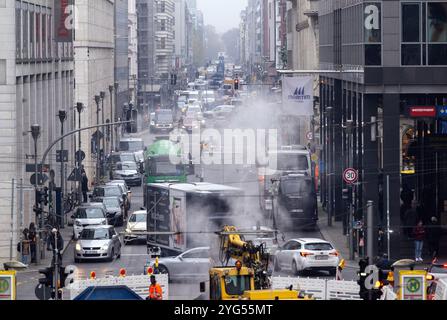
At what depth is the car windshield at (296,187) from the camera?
58.2 m

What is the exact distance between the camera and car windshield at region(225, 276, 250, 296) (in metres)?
31.3

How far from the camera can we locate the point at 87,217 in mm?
54969

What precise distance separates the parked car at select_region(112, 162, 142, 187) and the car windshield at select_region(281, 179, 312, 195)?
23326 mm

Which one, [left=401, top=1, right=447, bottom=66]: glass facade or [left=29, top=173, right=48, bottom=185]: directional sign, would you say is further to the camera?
[left=29, top=173, right=48, bottom=185]: directional sign

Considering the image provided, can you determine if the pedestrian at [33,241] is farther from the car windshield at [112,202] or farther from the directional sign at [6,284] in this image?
the directional sign at [6,284]

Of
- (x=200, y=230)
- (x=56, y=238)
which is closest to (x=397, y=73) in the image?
(x=200, y=230)

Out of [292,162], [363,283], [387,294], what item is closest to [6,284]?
[363,283]

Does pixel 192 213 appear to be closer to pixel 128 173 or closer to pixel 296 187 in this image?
pixel 296 187

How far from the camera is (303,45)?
317 ft

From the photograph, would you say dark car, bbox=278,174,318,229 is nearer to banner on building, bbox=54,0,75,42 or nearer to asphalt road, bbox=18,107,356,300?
asphalt road, bbox=18,107,356,300

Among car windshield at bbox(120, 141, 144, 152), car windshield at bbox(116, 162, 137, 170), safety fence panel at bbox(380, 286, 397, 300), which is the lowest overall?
safety fence panel at bbox(380, 286, 397, 300)

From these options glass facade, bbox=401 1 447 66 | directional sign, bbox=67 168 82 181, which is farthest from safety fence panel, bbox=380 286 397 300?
directional sign, bbox=67 168 82 181
